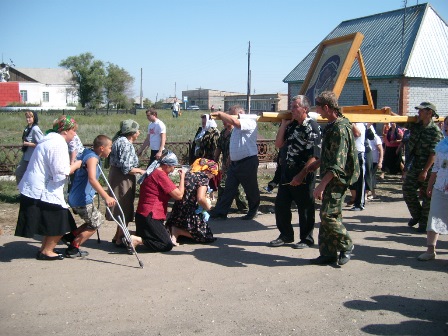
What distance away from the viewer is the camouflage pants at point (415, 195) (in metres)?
7.06

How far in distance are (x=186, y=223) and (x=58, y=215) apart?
1675 millimetres

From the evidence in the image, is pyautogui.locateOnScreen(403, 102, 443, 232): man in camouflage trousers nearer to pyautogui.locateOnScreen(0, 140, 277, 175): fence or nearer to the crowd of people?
the crowd of people

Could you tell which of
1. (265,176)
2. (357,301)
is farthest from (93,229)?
(265,176)

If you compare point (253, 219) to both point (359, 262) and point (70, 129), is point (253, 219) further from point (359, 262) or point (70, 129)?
point (70, 129)

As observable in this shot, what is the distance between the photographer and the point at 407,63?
21781 millimetres

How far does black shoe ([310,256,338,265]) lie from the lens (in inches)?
220

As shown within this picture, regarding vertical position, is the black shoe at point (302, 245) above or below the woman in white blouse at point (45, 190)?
below

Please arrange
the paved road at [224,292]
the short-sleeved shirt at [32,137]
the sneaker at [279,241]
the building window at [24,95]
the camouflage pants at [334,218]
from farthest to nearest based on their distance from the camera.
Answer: the building window at [24,95] → the short-sleeved shirt at [32,137] → the sneaker at [279,241] → the camouflage pants at [334,218] → the paved road at [224,292]

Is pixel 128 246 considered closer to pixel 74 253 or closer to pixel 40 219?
pixel 74 253

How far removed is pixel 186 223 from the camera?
641 centimetres

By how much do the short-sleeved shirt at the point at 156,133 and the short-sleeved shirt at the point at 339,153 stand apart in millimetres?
4598

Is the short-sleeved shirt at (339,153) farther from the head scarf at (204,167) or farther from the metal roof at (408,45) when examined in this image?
the metal roof at (408,45)

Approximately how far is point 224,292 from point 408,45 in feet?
68.7

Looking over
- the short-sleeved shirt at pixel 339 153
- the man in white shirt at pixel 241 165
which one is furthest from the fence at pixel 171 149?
the short-sleeved shirt at pixel 339 153
